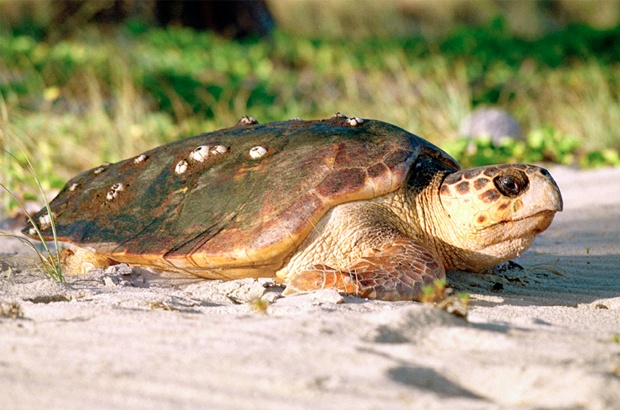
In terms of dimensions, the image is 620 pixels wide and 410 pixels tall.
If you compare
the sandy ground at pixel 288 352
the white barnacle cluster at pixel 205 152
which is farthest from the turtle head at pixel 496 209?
the white barnacle cluster at pixel 205 152

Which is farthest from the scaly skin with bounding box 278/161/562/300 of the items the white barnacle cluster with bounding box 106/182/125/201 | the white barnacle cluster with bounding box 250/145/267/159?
the white barnacle cluster with bounding box 106/182/125/201

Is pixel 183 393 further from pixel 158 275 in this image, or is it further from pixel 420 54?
pixel 420 54

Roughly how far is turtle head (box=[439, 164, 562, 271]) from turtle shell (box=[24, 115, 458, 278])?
0.29m

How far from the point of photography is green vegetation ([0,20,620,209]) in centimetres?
696

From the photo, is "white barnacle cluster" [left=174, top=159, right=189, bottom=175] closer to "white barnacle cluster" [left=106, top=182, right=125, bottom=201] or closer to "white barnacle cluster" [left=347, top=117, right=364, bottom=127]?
"white barnacle cluster" [left=106, top=182, right=125, bottom=201]

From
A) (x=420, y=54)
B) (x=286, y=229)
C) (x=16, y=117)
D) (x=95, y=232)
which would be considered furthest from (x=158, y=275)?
(x=420, y=54)

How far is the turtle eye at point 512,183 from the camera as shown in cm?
317

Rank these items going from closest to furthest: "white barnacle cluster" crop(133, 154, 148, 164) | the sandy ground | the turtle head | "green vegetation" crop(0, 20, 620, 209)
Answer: the sandy ground, the turtle head, "white barnacle cluster" crop(133, 154, 148, 164), "green vegetation" crop(0, 20, 620, 209)

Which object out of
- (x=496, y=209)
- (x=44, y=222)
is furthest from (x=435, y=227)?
(x=44, y=222)

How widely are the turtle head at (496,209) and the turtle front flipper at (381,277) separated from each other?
339 millimetres

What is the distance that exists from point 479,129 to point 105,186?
204 inches

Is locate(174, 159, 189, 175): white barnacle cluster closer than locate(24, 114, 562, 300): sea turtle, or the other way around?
locate(24, 114, 562, 300): sea turtle

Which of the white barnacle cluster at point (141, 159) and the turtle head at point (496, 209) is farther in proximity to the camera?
the white barnacle cluster at point (141, 159)

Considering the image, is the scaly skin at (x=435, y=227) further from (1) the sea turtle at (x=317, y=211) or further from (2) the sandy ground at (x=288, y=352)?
(2) the sandy ground at (x=288, y=352)
